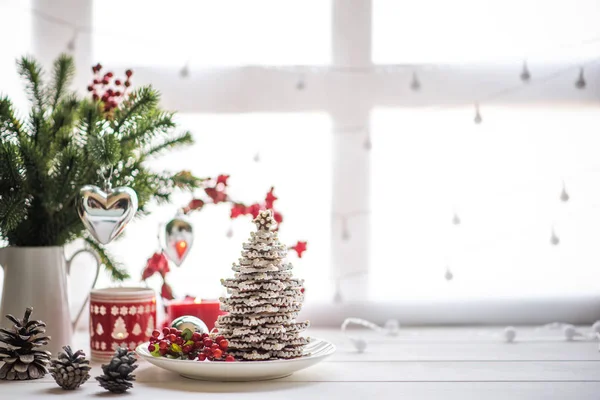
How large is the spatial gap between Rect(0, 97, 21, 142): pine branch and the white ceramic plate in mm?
427

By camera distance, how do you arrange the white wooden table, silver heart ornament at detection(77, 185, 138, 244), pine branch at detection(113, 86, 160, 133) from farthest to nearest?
pine branch at detection(113, 86, 160, 133) < silver heart ornament at detection(77, 185, 138, 244) < the white wooden table

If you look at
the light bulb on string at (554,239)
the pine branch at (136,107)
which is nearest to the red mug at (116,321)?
the pine branch at (136,107)

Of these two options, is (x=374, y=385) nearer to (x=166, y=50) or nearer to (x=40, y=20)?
(x=166, y=50)

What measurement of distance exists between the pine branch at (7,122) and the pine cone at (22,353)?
0.31m

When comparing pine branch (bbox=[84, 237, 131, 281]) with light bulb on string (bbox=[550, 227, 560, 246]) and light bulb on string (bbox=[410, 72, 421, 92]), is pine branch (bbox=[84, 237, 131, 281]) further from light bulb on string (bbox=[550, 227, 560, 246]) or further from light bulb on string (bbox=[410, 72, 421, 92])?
light bulb on string (bbox=[550, 227, 560, 246])

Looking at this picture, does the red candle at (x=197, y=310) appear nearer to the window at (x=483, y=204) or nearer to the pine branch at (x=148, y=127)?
the pine branch at (x=148, y=127)

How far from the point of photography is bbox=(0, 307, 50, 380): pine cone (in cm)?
101

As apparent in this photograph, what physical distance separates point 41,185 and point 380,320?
0.75m

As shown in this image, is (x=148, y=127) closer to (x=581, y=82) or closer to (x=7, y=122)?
(x=7, y=122)

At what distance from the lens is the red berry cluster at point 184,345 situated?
1.02 metres

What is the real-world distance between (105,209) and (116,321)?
20cm

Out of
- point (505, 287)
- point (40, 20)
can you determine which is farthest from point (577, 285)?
point (40, 20)

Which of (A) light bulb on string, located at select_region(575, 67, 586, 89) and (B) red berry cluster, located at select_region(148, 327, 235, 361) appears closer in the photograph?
(B) red berry cluster, located at select_region(148, 327, 235, 361)

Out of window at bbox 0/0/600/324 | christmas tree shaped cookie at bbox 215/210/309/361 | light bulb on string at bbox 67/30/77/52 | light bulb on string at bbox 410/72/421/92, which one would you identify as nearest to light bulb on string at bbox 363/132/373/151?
window at bbox 0/0/600/324
